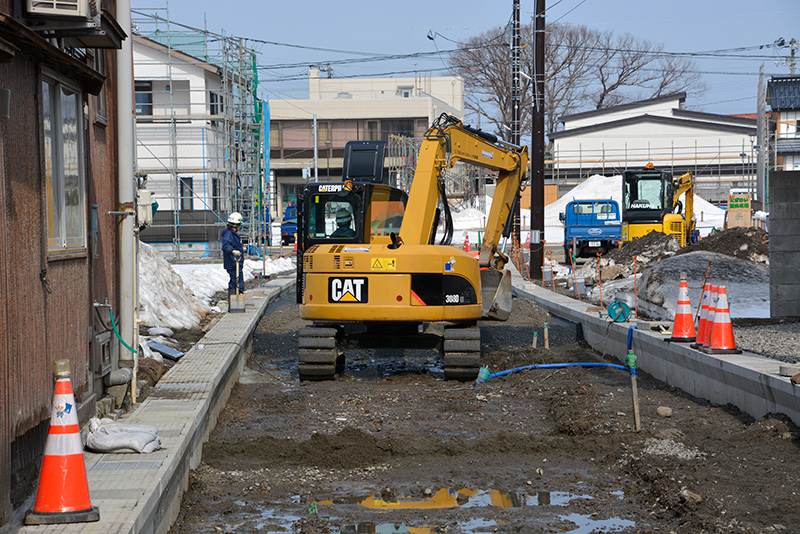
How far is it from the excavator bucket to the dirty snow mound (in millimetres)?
5266

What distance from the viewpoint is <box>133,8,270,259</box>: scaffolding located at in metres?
36.5

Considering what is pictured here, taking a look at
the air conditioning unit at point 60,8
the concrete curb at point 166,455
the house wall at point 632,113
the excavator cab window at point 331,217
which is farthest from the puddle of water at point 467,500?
the house wall at point 632,113

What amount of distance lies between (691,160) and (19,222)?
67.8 metres

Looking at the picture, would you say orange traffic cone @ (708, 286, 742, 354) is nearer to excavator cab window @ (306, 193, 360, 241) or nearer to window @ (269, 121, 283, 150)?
excavator cab window @ (306, 193, 360, 241)

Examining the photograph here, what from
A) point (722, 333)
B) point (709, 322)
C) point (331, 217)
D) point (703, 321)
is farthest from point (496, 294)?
point (722, 333)

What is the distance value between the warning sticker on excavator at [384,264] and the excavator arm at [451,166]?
3.73ft

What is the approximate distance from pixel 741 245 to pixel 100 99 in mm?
20165

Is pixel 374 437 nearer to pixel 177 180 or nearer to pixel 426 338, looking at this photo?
pixel 426 338

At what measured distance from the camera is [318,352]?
1310 cm

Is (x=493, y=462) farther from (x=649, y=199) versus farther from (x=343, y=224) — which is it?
(x=649, y=199)

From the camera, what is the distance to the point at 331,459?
861cm

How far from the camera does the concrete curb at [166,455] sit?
5.73m

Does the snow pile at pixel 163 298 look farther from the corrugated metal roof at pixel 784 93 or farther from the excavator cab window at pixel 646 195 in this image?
the corrugated metal roof at pixel 784 93

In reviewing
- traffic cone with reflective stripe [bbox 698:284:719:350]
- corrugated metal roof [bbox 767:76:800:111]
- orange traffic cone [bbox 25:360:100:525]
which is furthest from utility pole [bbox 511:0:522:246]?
corrugated metal roof [bbox 767:76:800:111]
